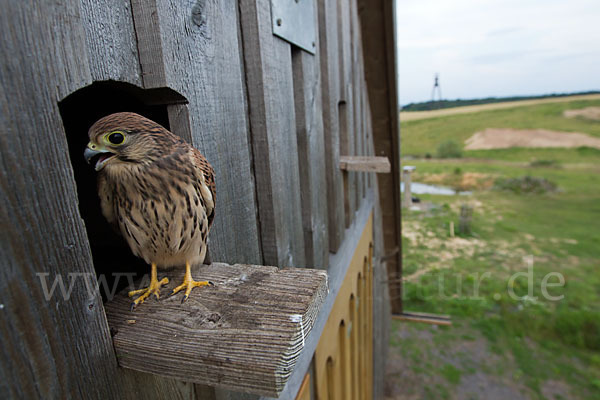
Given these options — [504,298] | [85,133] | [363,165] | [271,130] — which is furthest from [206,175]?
[504,298]

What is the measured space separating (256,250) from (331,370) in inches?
64.9

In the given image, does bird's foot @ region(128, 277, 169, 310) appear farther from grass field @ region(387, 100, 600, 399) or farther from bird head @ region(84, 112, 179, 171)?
grass field @ region(387, 100, 600, 399)

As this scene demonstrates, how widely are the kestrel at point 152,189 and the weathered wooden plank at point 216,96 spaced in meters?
0.14

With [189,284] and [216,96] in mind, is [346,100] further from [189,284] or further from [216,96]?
[189,284]

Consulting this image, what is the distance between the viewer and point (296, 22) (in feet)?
4.82

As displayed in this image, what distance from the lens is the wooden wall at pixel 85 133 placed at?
472mm

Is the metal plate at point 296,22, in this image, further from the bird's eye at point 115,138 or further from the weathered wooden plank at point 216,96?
the bird's eye at point 115,138

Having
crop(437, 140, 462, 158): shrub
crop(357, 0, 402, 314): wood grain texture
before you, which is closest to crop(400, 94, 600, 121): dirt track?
crop(437, 140, 462, 158): shrub

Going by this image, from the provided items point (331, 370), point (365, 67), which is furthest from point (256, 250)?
point (365, 67)

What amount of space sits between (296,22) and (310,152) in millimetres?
589

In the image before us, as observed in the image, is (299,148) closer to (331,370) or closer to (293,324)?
(293,324)

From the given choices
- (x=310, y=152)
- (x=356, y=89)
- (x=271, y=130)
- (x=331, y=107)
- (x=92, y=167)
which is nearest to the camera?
(x=92, y=167)

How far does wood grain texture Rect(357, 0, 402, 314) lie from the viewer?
3.59 meters

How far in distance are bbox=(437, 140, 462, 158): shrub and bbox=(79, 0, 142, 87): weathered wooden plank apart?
2995 cm
